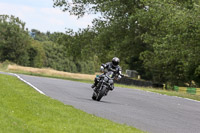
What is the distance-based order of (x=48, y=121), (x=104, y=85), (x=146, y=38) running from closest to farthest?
(x=48, y=121) < (x=104, y=85) < (x=146, y=38)

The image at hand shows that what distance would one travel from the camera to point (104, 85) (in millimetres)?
17203

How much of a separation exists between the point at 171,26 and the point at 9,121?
27234 mm

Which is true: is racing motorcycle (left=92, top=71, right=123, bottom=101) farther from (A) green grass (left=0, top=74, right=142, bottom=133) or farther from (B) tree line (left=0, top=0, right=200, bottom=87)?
(B) tree line (left=0, top=0, right=200, bottom=87)

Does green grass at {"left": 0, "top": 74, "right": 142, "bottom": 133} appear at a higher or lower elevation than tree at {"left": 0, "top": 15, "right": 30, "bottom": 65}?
lower

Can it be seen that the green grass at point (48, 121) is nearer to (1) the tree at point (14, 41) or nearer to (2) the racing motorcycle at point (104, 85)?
(2) the racing motorcycle at point (104, 85)

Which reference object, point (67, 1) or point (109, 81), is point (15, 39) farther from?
point (109, 81)

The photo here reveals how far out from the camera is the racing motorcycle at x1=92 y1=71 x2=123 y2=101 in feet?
56.4

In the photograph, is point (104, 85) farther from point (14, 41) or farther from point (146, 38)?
point (14, 41)

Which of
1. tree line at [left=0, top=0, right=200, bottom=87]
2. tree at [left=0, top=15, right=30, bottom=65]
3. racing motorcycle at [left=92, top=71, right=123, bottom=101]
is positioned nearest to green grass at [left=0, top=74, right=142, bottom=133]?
racing motorcycle at [left=92, top=71, right=123, bottom=101]

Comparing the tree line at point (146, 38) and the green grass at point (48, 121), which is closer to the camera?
the green grass at point (48, 121)

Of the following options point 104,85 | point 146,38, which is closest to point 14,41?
point 146,38

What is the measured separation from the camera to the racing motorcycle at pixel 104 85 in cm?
1720

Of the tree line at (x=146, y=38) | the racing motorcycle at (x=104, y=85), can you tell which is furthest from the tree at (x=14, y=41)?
the racing motorcycle at (x=104, y=85)

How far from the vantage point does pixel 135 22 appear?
157 feet
